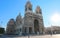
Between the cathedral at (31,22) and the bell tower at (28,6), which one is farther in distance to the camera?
the bell tower at (28,6)

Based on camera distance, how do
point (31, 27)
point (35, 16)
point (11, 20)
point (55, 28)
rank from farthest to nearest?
point (11, 20)
point (55, 28)
point (35, 16)
point (31, 27)

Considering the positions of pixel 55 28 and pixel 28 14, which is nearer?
pixel 28 14

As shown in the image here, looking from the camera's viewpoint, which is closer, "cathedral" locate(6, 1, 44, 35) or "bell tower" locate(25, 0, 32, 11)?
"cathedral" locate(6, 1, 44, 35)

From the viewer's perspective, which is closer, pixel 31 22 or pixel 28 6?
pixel 31 22

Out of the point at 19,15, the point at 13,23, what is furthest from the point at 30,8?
the point at 13,23

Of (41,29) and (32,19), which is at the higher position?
(32,19)

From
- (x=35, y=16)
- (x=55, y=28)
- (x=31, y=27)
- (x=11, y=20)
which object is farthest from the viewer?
(x=11, y=20)

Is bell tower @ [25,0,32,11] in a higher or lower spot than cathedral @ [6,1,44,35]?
higher

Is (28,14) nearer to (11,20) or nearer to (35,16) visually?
(35,16)

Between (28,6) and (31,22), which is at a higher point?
(28,6)

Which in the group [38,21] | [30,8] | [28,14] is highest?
[30,8]

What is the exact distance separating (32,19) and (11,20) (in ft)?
88.2

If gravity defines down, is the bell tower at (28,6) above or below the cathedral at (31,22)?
above

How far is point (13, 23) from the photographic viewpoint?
7512cm
